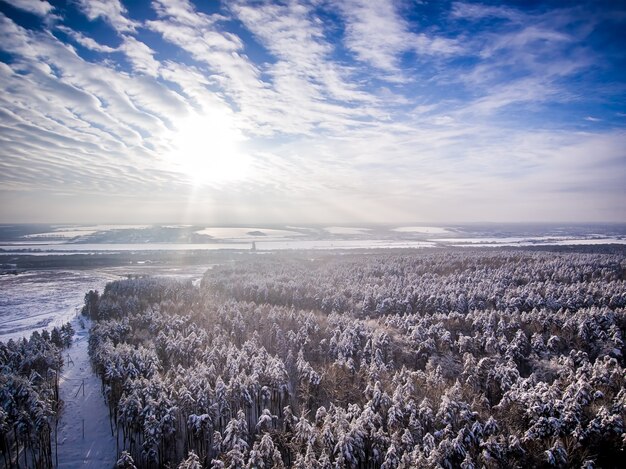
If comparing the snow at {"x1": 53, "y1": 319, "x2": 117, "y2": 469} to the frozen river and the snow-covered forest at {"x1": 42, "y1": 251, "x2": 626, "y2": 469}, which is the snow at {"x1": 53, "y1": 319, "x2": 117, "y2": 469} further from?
the frozen river

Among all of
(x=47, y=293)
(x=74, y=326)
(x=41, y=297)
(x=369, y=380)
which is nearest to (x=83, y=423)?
(x=369, y=380)

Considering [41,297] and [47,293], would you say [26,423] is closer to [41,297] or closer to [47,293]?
[41,297]

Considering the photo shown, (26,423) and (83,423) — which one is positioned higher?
(26,423)

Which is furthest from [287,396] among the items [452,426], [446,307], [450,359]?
[446,307]

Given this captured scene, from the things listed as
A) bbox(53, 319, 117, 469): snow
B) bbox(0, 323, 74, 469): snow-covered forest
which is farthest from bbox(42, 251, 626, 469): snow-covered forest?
bbox(0, 323, 74, 469): snow-covered forest

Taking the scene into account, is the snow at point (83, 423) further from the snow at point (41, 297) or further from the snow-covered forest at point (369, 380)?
the snow at point (41, 297)

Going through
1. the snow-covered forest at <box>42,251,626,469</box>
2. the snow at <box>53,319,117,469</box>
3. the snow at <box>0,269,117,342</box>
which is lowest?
the snow at <box>53,319,117,469</box>
